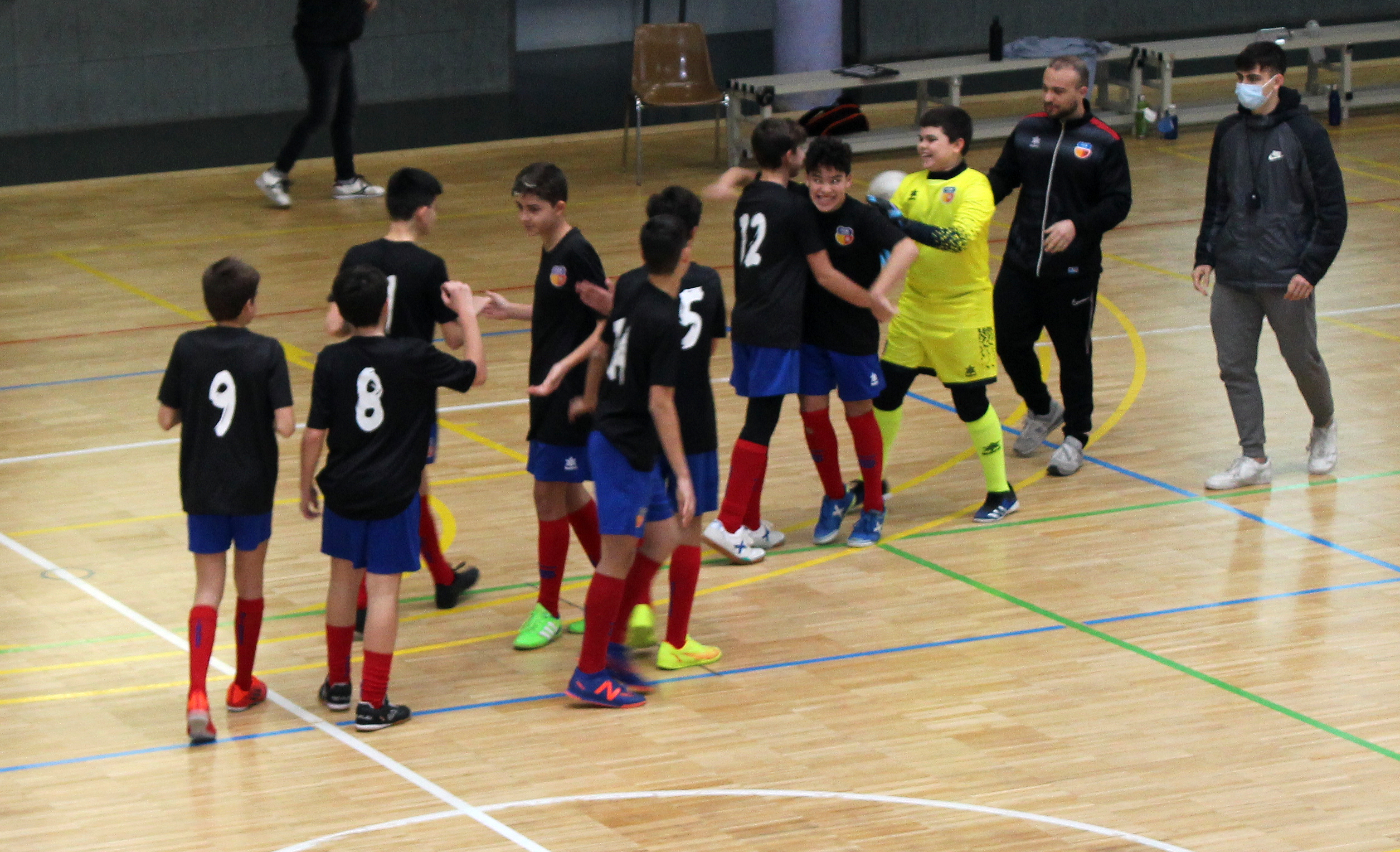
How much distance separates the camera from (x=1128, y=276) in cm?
1211

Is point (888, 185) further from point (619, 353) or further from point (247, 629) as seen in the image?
point (247, 629)

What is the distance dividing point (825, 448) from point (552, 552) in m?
1.42

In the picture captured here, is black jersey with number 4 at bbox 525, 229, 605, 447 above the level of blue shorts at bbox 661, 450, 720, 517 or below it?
above

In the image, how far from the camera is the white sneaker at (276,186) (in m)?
14.4

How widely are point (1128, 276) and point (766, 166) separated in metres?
5.54

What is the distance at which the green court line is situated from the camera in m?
5.84

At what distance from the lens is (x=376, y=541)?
19.3 feet

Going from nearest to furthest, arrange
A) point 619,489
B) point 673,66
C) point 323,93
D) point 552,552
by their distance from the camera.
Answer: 1. point 619,489
2. point 552,552
3. point 323,93
4. point 673,66

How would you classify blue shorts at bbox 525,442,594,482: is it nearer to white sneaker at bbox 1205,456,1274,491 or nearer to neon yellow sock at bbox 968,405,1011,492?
neon yellow sock at bbox 968,405,1011,492

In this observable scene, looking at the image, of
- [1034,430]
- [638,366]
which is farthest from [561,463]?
[1034,430]

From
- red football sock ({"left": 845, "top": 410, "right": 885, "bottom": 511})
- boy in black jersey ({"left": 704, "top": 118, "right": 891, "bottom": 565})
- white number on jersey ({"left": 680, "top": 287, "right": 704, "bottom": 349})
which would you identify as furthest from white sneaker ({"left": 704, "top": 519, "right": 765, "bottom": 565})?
white number on jersey ({"left": 680, "top": 287, "right": 704, "bottom": 349})

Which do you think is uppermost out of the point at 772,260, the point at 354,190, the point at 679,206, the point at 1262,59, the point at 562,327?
the point at 1262,59

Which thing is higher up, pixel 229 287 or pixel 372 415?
pixel 229 287

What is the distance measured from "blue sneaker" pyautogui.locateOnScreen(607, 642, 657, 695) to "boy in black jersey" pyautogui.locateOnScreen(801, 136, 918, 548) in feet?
5.04
